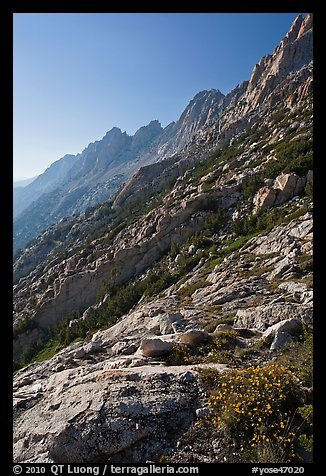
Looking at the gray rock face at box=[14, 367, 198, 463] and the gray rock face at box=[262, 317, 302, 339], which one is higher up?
the gray rock face at box=[14, 367, 198, 463]

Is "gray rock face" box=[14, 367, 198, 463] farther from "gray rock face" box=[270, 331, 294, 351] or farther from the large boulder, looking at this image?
"gray rock face" box=[270, 331, 294, 351]

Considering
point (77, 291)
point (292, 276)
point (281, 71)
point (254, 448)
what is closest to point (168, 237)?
point (77, 291)

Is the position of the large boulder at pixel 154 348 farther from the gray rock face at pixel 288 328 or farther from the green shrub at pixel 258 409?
the gray rock face at pixel 288 328

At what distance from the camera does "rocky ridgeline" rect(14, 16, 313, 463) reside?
4759mm

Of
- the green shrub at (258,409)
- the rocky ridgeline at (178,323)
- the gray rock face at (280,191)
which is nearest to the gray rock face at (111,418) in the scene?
the rocky ridgeline at (178,323)

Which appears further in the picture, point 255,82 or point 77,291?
point 255,82

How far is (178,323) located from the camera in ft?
38.7

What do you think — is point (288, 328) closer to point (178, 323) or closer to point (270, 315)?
point (270, 315)

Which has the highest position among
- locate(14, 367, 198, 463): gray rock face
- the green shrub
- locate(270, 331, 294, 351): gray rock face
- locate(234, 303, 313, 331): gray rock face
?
locate(14, 367, 198, 463): gray rock face

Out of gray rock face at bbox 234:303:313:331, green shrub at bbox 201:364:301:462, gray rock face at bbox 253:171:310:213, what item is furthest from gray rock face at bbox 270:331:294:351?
gray rock face at bbox 253:171:310:213
